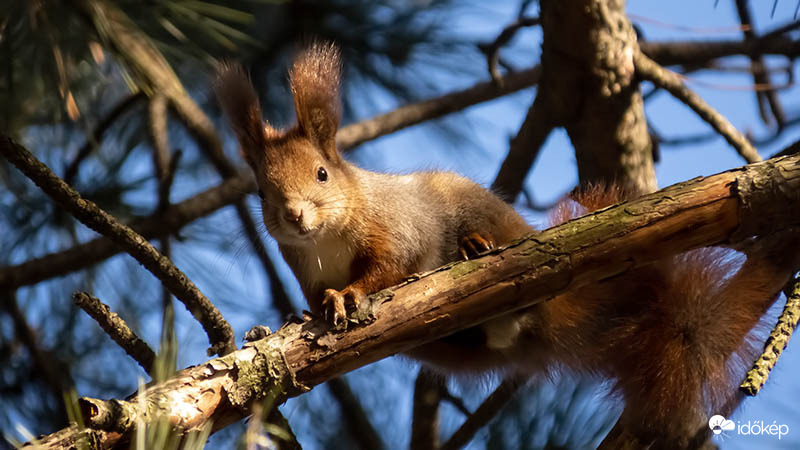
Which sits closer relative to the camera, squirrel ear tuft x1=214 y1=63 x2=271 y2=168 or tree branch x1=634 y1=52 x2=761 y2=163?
squirrel ear tuft x1=214 y1=63 x2=271 y2=168

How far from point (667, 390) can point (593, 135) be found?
0.76m

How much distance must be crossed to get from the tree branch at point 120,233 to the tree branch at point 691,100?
118cm

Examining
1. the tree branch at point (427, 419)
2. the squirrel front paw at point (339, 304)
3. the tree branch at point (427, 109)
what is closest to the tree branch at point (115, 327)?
the squirrel front paw at point (339, 304)

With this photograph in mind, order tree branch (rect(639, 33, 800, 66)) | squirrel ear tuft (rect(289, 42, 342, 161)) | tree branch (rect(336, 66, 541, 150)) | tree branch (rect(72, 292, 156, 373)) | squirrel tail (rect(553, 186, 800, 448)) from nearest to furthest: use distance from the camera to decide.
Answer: tree branch (rect(72, 292, 156, 373)) → squirrel tail (rect(553, 186, 800, 448)) → squirrel ear tuft (rect(289, 42, 342, 161)) → tree branch (rect(639, 33, 800, 66)) → tree branch (rect(336, 66, 541, 150))

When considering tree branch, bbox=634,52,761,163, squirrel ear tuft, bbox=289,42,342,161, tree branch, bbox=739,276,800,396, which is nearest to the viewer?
tree branch, bbox=739,276,800,396

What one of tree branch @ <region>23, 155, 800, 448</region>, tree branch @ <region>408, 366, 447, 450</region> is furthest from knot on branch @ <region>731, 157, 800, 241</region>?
tree branch @ <region>408, 366, 447, 450</region>

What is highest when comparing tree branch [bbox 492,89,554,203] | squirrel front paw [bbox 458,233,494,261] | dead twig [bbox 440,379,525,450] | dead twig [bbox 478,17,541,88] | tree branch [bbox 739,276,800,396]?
dead twig [bbox 478,17,541,88]

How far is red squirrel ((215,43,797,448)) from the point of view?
4.74 ft

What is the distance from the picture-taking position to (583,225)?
4.39 ft

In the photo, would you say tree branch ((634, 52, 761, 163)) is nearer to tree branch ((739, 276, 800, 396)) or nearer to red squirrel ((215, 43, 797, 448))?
red squirrel ((215, 43, 797, 448))

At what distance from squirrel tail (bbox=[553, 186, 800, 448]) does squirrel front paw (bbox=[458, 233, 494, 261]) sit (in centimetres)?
22

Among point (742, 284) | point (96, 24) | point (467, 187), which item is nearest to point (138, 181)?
point (96, 24)

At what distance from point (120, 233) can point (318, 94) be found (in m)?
0.51

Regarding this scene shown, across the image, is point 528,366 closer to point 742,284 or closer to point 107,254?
point 742,284
